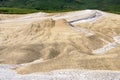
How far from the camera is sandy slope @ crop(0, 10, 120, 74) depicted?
1992 inches

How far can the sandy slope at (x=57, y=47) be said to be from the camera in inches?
1992

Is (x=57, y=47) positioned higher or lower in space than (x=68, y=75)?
lower

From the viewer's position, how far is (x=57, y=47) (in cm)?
6381

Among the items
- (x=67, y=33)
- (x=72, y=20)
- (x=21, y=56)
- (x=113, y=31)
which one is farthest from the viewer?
(x=72, y=20)

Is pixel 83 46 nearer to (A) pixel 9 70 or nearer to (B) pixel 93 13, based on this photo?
(A) pixel 9 70

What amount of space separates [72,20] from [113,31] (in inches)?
512

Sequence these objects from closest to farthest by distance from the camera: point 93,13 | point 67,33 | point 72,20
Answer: point 67,33
point 72,20
point 93,13

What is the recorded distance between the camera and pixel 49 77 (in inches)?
1781

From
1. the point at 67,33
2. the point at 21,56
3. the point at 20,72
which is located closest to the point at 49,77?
the point at 20,72

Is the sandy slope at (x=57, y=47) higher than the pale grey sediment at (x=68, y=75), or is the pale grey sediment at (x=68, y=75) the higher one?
the pale grey sediment at (x=68, y=75)

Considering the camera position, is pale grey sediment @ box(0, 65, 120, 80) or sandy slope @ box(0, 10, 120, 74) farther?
sandy slope @ box(0, 10, 120, 74)

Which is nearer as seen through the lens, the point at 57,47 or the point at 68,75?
the point at 68,75

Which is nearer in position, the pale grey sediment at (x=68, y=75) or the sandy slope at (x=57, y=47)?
the pale grey sediment at (x=68, y=75)

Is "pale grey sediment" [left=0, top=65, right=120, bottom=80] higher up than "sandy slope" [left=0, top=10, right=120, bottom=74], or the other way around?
"pale grey sediment" [left=0, top=65, right=120, bottom=80]
